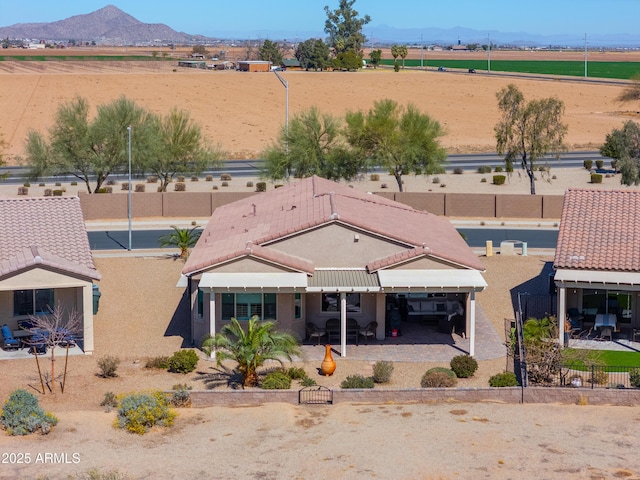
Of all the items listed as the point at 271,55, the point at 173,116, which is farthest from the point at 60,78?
the point at 173,116

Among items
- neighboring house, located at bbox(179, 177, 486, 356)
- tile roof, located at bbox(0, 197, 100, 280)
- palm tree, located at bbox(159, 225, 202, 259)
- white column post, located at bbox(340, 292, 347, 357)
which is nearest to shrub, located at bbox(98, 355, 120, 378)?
neighboring house, located at bbox(179, 177, 486, 356)

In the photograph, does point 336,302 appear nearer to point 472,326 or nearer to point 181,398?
point 472,326

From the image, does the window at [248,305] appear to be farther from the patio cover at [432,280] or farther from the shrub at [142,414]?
the shrub at [142,414]

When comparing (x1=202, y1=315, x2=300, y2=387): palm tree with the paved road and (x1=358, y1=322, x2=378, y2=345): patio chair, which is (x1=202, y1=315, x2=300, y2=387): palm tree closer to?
(x1=358, y1=322, x2=378, y2=345): patio chair

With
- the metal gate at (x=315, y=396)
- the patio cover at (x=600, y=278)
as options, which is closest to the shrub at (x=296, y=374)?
the metal gate at (x=315, y=396)

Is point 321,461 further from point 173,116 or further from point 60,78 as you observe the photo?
point 60,78

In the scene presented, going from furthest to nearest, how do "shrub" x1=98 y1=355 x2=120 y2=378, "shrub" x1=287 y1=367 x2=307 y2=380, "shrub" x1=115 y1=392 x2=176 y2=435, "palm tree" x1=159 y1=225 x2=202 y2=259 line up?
"palm tree" x1=159 y1=225 x2=202 y2=259, "shrub" x1=98 y1=355 x2=120 y2=378, "shrub" x1=287 y1=367 x2=307 y2=380, "shrub" x1=115 y1=392 x2=176 y2=435
